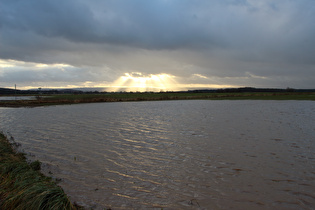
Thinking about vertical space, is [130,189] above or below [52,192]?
below

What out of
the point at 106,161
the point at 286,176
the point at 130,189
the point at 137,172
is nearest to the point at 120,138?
the point at 106,161

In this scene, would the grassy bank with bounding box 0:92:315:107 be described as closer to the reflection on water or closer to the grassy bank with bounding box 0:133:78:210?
the reflection on water

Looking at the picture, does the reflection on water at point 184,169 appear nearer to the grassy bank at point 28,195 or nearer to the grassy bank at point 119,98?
the grassy bank at point 28,195

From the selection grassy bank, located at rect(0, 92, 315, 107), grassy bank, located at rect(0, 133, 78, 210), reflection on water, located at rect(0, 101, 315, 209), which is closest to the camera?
grassy bank, located at rect(0, 133, 78, 210)

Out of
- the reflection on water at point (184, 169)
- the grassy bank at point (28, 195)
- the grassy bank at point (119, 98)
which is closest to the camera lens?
the grassy bank at point (28, 195)

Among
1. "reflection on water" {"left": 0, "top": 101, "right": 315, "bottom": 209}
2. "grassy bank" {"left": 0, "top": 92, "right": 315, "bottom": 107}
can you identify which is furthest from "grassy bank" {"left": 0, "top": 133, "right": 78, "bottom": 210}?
"grassy bank" {"left": 0, "top": 92, "right": 315, "bottom": 107}

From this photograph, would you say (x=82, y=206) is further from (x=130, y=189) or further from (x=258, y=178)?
(x=258, y=178)

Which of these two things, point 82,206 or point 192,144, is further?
point 192,144

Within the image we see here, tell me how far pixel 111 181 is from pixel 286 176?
634cm

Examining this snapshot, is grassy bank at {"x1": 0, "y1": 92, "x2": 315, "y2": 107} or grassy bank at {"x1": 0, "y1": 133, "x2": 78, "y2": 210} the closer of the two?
grassy bank at {"x1": 0, "y1": 133, "x2": 78, "y2": 210}

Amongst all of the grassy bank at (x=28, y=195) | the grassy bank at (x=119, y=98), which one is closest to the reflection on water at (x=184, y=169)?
the grassy bank at (x=28, y=195)

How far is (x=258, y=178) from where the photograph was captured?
765 centimetres

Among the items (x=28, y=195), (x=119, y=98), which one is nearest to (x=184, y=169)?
(x=28, y=195)

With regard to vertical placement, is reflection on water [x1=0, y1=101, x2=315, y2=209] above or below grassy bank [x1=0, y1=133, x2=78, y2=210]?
below
